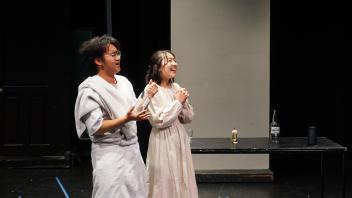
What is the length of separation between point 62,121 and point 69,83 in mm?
477

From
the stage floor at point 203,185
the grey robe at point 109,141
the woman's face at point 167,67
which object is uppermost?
the woman's face at point 167,67

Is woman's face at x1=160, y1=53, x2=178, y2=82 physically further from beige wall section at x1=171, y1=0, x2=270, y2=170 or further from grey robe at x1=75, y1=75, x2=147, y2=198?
beige wall section at x1=171, y1=0, x2=270, y2=170

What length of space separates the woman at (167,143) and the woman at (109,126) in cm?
95

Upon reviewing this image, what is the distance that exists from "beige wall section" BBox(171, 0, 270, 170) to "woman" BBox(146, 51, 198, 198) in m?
2.16

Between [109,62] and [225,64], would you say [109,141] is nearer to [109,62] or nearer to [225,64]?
[109,62]

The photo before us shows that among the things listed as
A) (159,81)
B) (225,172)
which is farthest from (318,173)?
(159,81)

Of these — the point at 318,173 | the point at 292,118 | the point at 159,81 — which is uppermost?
the point at 159,81

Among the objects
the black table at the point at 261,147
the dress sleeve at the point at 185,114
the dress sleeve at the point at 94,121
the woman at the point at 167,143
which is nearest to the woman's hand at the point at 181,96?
the woman at the point at 167,143

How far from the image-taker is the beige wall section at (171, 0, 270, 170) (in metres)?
6.61

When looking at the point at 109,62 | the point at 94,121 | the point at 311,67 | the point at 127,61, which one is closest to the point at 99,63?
the point at 109,62

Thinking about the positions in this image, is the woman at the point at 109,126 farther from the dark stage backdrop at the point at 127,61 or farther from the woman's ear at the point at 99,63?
the dark stage backdrop at the point at 127,61

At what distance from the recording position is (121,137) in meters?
3.37

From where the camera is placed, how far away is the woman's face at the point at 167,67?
14.6 ft

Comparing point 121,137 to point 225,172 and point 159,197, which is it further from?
point 225,172
